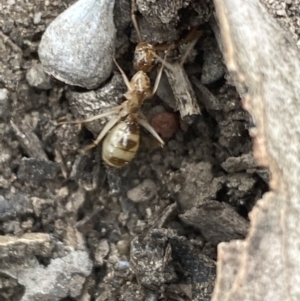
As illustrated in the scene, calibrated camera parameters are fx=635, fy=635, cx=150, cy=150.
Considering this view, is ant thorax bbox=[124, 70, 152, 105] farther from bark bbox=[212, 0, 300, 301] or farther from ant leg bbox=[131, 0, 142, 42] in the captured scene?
bark bbox=[212, 0, 300, 301]

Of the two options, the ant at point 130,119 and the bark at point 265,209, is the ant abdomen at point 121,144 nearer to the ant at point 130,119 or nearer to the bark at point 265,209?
the ant at point 130,119

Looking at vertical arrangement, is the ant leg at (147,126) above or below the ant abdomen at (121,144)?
above

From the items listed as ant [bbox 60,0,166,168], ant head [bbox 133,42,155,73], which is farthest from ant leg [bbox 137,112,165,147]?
ant head [bbox 133,42,155,73]

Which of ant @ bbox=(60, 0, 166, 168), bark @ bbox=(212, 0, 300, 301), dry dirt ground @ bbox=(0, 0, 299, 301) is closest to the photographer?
bark @ bbox=(212, 0, 300, 301)

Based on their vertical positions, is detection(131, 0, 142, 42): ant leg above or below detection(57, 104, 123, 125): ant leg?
above

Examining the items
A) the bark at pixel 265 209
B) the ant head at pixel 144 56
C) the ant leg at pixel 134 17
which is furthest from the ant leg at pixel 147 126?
the bark at pixel 265 209

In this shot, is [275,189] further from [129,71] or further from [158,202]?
[129,71]
